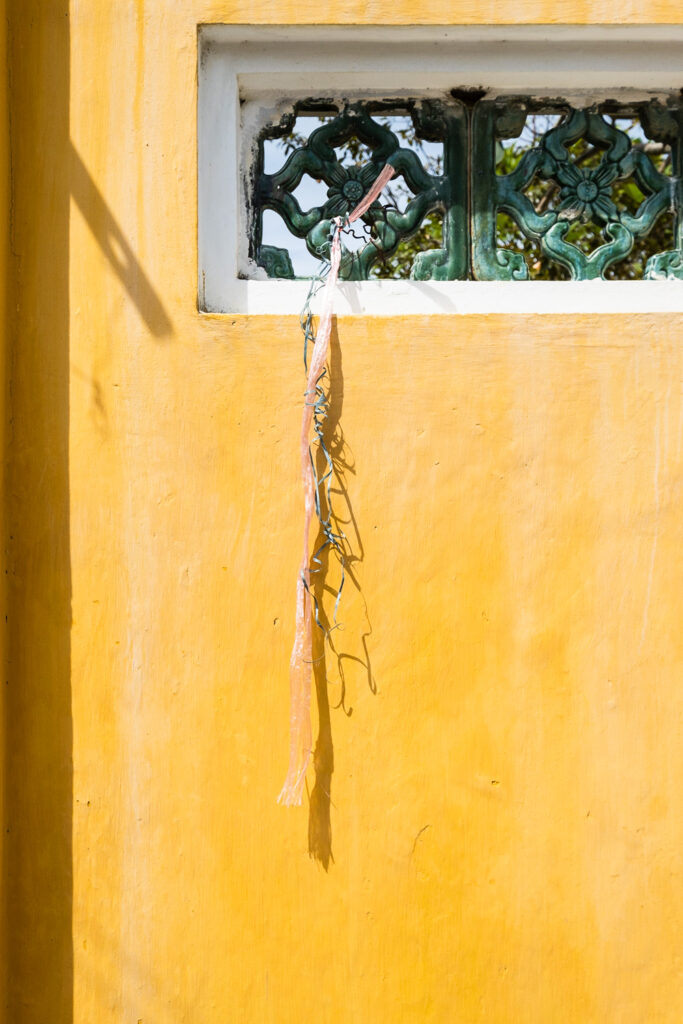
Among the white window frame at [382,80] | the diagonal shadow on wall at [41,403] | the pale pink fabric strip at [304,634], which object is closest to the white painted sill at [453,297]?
the white window frame at [382,80]

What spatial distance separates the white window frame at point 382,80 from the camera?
184 cm

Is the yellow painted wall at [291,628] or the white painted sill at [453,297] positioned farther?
the white painted sill at [453,297]

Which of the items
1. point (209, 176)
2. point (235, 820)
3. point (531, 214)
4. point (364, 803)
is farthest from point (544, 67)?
point (235, 820)

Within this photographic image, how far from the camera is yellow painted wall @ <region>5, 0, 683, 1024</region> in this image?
1.73 m

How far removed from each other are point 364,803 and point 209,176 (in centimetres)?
142

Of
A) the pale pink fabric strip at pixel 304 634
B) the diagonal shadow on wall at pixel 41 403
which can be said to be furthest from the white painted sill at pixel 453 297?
the diagonal shadow on wall at pixel 41 403

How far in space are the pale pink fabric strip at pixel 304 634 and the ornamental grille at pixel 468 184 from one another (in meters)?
0.24

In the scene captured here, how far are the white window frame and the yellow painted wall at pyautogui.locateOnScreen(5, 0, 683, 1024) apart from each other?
0.07m

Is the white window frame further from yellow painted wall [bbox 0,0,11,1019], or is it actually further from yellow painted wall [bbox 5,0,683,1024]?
yellow painted wall [bbox 0,0,11,1019]

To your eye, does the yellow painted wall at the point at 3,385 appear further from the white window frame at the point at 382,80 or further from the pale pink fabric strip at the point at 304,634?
the pale pink fabric strip at the point at 304,634

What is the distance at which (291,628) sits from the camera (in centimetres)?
176

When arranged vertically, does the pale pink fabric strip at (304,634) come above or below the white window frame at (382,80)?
below

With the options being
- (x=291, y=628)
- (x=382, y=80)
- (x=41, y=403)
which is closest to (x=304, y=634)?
(x=291, y=628)

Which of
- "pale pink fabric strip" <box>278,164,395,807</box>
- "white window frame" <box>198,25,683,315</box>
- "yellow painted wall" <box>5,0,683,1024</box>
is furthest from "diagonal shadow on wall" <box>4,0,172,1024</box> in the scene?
"pale pink fabric strip" <box>278,164,395,807</box>
